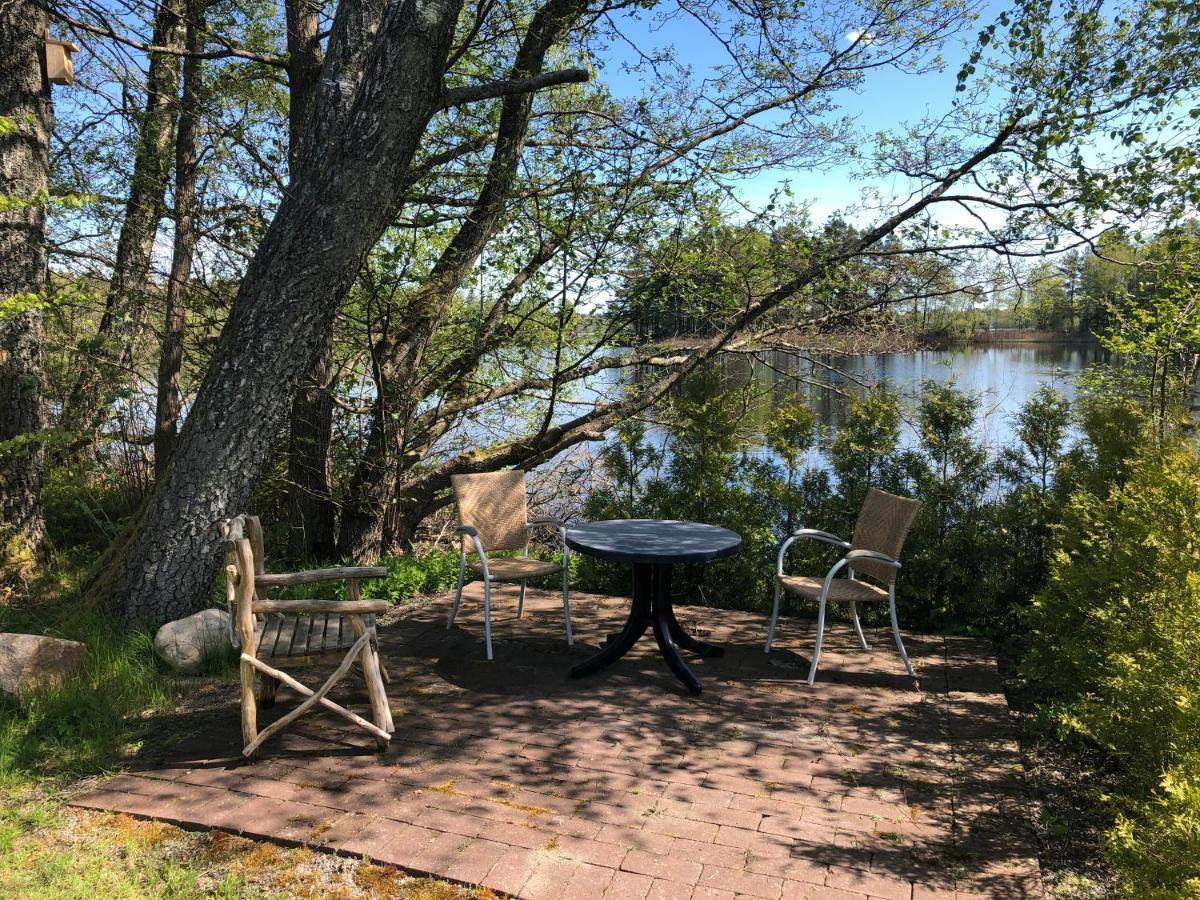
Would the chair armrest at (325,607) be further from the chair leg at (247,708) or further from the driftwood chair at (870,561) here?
the driftwood chair at (870,561)

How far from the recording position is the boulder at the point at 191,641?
4059mm

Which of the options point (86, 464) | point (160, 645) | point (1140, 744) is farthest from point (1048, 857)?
point (86, 464)

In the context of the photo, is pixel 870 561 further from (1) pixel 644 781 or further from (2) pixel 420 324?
(2) pixel 420 324

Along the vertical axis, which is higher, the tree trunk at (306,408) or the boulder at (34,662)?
the tree trunk at (306,408)

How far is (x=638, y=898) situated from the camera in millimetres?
2322

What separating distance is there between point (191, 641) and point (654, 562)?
7.75ft

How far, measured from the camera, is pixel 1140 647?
298 cm

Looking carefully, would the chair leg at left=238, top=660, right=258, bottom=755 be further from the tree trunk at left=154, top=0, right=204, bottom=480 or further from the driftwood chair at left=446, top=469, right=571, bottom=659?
the tree trunk at left=154, top=0, right=204, bottom=480

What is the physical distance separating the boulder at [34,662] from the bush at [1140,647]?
4.07 metres

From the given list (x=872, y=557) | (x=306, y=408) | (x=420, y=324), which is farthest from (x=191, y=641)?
(x=872, y=557)

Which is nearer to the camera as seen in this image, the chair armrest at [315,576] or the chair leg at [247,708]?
the chair leg at [247,708]

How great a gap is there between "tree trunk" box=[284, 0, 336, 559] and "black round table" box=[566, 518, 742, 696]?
2435 millimetres

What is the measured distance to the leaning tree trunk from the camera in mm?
5297

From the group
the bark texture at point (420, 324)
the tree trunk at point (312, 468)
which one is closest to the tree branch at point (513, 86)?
the bark texture at point (420, 324)
